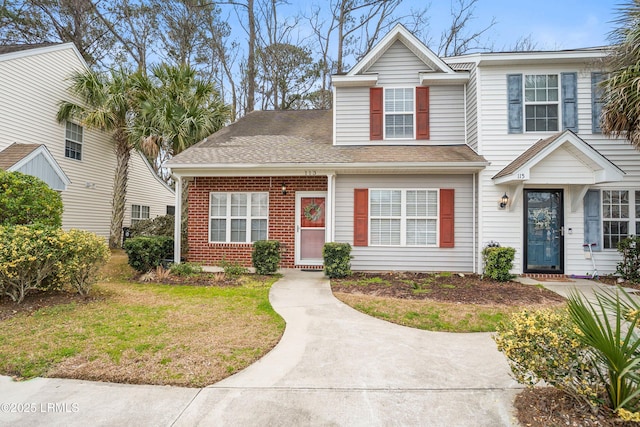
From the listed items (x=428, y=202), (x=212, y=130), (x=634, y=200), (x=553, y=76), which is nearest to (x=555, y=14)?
(x=553, y=76)

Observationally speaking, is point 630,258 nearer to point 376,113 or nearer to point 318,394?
point 376,113

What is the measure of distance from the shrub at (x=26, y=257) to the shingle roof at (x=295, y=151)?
11.6 ft

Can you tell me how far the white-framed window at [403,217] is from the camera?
8461mm

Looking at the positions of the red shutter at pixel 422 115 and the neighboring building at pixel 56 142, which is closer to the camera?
the red shutter at pixel 422 115

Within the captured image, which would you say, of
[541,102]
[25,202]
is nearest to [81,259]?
[25,202]

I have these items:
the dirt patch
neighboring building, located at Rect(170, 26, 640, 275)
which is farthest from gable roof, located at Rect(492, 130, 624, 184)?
the dirt patch

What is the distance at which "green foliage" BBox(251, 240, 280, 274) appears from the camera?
7.93m

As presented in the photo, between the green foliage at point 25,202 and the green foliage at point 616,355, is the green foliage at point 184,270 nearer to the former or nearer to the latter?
the green foliage at point 25,202

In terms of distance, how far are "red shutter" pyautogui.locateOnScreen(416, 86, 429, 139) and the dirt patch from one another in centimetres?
396

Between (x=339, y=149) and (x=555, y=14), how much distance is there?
12051mm

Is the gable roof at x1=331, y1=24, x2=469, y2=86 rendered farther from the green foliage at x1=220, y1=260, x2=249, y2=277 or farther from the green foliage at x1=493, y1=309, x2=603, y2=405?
the green foliage at x1=493, y1=309, x2=603, y2=405

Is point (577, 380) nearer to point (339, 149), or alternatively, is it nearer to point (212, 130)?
point (339, 149)

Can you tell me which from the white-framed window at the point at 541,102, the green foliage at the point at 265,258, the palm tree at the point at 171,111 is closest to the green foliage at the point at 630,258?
the white-framed window at the point at 541,102

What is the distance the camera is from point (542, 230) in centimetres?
795
